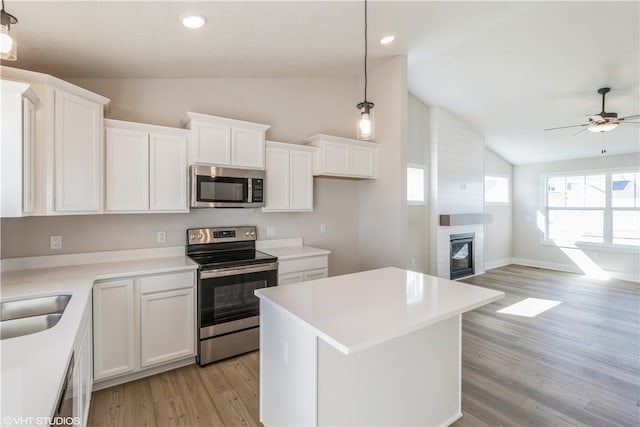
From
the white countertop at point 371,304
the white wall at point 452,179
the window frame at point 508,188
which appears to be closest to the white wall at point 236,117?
the white countertop at point 371,304

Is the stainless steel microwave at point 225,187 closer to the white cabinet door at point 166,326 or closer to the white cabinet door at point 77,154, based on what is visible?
the white cabinet door at point 77,154

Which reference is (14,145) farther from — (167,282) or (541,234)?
(541,234)

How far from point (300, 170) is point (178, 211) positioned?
56.7 inches

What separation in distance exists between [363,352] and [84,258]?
2.57m

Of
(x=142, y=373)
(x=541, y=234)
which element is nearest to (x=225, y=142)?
(x=142, y=373)

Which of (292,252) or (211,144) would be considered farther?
(292,252)

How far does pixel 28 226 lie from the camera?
8.13ft

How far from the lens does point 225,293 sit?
2.85 m

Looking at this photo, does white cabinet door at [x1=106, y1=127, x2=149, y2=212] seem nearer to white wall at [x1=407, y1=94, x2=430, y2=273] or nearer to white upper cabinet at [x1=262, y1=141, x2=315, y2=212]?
white upper cabinet at [x1=262, y1=141, x2=315, y2=212]

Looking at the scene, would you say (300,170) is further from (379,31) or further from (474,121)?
(474,121)

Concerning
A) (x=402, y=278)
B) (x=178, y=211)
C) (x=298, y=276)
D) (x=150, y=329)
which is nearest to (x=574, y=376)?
(x=402, y=278)

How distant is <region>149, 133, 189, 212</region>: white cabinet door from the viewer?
2771 millimetres

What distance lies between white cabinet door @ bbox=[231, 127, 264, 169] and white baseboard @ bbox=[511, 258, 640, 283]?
7.24 metres

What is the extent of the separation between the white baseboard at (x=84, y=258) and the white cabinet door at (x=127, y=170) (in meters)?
0.50
